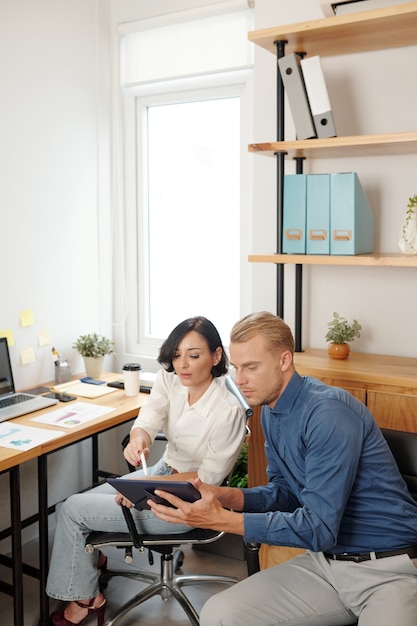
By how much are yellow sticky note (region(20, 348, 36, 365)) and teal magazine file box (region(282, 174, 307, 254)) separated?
1.27 metres

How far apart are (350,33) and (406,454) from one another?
1607mm

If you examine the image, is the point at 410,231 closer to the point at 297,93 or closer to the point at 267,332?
the point at 297,93

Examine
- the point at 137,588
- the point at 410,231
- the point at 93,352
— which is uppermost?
the point at 410,231

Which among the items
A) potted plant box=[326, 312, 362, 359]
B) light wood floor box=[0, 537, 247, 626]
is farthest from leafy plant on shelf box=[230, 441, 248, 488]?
potted plant box=[326, 312, 362, 359]

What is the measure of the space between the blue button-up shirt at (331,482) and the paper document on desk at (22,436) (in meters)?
0.83

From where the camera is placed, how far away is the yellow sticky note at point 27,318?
3.03 meters

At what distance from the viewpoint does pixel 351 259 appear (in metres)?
2.53

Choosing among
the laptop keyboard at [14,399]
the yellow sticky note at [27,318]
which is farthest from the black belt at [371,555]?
the yellow sticky note at [27,318]

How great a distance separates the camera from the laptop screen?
279 cm

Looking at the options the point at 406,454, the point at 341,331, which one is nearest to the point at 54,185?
the point at 341,331

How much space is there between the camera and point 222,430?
7.39 ft

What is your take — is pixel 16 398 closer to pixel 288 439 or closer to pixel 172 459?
pixel 172 459

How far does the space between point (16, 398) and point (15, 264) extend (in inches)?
24.0

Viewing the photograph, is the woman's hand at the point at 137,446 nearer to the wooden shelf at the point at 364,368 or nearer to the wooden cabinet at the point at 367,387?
the wooden cabinet at the point at 367,387
